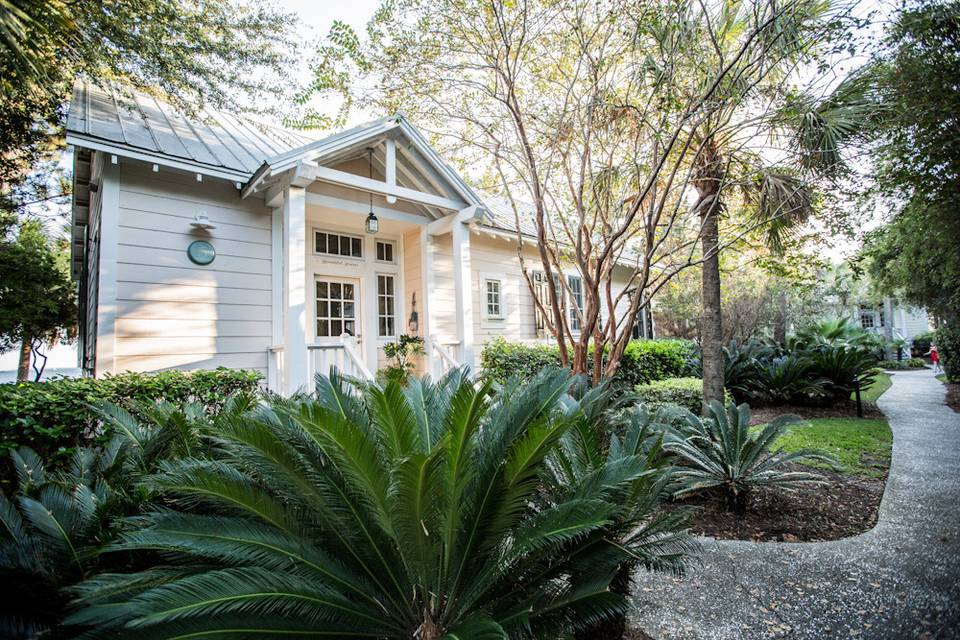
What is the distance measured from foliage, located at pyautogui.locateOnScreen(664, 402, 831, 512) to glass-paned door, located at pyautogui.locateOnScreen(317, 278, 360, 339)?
18.2ft

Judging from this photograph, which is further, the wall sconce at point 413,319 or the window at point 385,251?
the window at point 385,251

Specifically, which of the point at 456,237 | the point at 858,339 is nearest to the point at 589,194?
the point at 456,237

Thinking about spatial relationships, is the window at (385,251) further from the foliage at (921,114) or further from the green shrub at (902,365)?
the green shrub at (902,365)

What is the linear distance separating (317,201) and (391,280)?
7.09 feet

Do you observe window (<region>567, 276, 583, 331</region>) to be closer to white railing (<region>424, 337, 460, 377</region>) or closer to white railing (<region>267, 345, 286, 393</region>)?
white railing (<region>424, 337, 460, 377</region>)

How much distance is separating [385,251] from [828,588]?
7.43 metres

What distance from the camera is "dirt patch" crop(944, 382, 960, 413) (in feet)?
26.8

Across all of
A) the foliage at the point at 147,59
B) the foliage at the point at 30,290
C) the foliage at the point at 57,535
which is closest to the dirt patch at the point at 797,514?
the foliage at the point at 57,535

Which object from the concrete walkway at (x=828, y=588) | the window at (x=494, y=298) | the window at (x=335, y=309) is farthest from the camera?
the window at (x=494, y=298)

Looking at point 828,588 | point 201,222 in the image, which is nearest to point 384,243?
point 201,222

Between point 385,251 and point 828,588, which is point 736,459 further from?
point 385,251

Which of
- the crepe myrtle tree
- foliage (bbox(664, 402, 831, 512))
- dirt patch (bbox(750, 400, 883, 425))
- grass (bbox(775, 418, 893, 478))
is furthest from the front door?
dirt patch (bbox(750, 400, 883, 425))

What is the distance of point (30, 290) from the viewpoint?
964 cm

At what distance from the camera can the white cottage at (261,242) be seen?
5312mm
